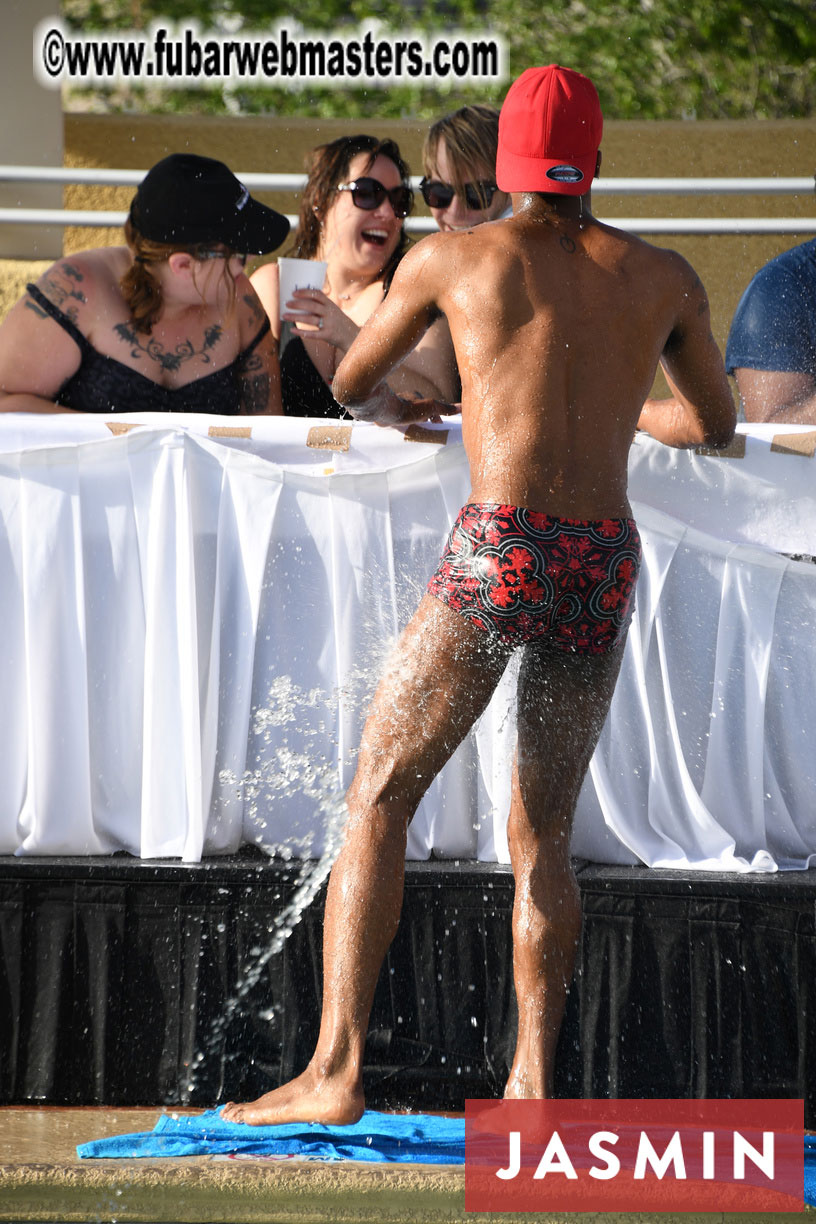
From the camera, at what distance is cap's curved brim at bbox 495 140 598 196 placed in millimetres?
2416

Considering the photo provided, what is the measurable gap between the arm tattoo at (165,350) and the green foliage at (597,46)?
387 inches

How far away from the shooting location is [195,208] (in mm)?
3471

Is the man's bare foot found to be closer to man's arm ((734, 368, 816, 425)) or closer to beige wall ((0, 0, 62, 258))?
man's arm ((734, 368, 816, 425))

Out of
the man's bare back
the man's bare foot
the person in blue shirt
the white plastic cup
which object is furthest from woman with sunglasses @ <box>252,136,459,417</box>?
the man's bare foot

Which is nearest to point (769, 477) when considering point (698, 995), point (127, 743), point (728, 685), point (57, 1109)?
point (728, 685)

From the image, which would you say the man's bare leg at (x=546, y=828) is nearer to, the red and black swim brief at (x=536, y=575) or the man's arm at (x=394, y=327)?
the red and black swim brief at (x=536, y=575)

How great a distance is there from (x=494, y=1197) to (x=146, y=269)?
7.95 ft

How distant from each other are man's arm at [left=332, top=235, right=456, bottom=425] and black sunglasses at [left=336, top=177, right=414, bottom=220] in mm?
1304

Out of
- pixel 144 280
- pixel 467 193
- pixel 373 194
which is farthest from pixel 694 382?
pixel 144 280

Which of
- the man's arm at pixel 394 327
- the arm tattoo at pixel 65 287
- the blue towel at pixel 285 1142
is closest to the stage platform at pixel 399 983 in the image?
the blue towel at pixel 285 1142

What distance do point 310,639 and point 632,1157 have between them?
121 cm

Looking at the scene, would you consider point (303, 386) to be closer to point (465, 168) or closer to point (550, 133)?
point (465, 168)

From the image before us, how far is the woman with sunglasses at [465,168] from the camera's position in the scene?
3.65 meters

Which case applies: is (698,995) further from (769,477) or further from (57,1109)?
(57,1109)
